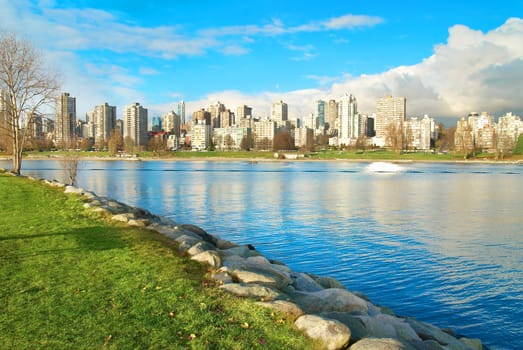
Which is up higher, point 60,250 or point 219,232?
point 60,250

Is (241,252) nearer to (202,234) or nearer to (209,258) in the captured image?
(209,258)

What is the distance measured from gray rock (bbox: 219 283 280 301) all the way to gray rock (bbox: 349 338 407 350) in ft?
6.25

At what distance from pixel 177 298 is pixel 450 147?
18767cm

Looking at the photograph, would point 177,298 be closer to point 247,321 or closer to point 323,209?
point 247,321

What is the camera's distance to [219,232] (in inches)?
818

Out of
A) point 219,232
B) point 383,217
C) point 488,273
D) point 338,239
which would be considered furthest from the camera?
point 383,217

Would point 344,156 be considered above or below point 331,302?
above

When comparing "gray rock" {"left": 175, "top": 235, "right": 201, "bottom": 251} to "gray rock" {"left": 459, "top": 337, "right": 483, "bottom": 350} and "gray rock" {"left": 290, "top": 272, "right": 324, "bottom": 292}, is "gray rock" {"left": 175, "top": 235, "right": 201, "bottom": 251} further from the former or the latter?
"gray rock" {"left": 459, "top": 337, "right": 483, "bottom": 350}

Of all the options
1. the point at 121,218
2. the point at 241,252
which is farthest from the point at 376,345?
the point at 121,218

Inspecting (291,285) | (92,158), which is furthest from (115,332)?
(92,158)

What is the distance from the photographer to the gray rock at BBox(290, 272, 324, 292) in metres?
9.93

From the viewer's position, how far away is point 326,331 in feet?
20.0

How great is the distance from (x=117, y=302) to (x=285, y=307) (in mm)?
2581

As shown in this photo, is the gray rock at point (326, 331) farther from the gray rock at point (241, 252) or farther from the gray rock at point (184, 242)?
the gray rock at point (241, 252)
